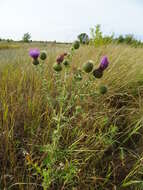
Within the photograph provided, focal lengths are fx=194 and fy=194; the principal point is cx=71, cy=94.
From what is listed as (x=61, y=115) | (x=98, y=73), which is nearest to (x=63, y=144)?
(x=61, y=115)

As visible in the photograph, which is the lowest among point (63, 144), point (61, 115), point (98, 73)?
point (63, 144)

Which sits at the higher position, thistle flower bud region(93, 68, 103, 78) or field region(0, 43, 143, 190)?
thistle flower bud region(93, 68, 103, 78)

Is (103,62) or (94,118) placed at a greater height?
(103,62)

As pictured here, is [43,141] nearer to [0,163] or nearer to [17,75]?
[0,163]

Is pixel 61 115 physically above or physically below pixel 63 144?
above

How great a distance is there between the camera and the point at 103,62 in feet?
3.24

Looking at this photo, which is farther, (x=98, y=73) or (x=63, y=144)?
(x=63, y=144)

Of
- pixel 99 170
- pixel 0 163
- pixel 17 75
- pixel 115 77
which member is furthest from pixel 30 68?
pixel 99 170

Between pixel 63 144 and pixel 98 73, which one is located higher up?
pixel 98 73

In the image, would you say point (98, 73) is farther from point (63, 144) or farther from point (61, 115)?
point (63, 144)

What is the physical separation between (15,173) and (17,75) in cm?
110

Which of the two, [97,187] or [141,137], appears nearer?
[97,187]

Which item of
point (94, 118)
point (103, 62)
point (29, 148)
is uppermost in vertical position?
point (103, 62)

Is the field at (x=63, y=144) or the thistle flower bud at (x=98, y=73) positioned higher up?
the thistle flower bud at (x=98, y=73)
